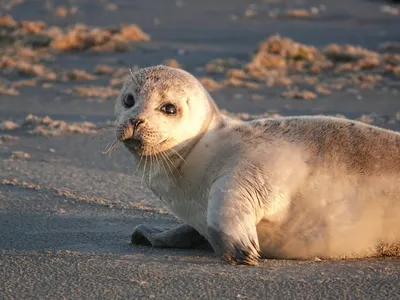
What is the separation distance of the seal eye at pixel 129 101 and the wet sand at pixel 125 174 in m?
0.86

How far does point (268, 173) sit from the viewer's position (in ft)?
18.4

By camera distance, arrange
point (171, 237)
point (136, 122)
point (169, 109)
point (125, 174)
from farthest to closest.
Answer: point (125, 174) < point (171, 237) < point (169, 109) < point (136, 122)

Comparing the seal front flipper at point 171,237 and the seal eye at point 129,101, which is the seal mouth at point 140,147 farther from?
the seal front flipper at point 171,237

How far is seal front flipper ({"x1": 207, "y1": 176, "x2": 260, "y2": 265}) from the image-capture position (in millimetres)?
5254

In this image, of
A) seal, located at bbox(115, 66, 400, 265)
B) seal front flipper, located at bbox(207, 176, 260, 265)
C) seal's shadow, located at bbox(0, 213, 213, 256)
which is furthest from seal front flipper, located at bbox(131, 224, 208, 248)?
seal front flipper, located at bbox(207, 176, 260, 265)

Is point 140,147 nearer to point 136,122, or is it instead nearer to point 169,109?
point 136,122

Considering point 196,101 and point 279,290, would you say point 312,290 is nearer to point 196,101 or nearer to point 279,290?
point 279,290

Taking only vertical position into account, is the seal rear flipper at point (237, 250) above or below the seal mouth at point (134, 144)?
below

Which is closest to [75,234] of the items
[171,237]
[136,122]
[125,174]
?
[171,237]

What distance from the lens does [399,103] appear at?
503 inches

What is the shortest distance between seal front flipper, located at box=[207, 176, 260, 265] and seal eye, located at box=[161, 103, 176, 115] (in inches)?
22.1

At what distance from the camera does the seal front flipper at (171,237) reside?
237 inches

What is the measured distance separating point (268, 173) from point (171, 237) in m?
0.80

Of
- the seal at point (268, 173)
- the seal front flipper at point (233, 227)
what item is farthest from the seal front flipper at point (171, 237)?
the seal front flipper at point (233, 227)
